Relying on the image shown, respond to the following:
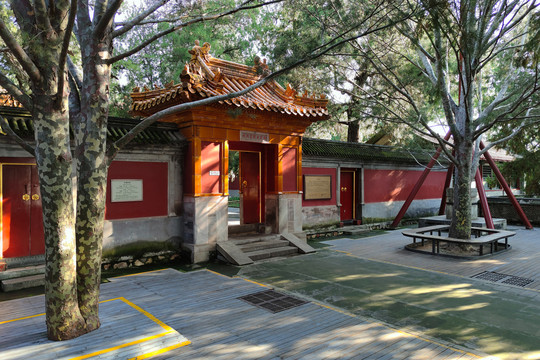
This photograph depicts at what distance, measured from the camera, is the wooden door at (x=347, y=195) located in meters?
14.4

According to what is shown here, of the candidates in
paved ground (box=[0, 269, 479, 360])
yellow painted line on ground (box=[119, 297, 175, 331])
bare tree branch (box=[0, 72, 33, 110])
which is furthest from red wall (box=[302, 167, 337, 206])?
bare tree branch (box=[0, 72, 33, 110])

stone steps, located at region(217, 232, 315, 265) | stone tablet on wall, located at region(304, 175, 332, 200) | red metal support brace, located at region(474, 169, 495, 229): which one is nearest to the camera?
stone steps, located at region(217, 232, 315, 265)

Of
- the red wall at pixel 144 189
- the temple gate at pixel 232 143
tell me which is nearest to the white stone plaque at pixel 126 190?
the red wall at pixel 144 189

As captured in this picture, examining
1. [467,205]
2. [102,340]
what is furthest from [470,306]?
[102,340]

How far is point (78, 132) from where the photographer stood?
4422mm

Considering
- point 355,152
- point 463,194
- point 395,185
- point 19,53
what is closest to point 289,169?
point 355,152

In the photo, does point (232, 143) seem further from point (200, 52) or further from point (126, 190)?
point (126, 190)

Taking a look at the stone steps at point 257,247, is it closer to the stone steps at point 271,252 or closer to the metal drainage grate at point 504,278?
the stone steps at point 271,252

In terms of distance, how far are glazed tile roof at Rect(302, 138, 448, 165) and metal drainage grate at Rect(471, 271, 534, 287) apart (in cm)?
595

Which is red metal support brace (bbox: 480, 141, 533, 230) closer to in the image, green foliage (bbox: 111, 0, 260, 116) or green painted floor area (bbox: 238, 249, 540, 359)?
green painted floor area (bbox: 238, 249, 540, 359)

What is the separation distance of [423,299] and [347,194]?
8.54m

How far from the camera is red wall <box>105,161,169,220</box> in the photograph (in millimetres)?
8367

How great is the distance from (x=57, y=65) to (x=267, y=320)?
425cm

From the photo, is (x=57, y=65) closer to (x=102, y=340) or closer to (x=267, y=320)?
(x=102, y=340)
